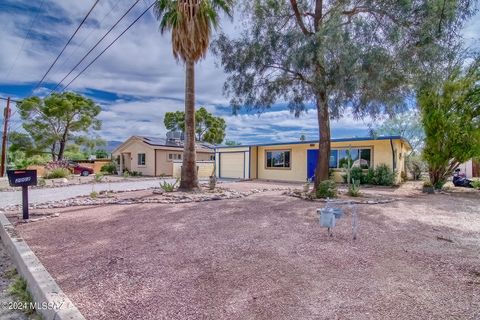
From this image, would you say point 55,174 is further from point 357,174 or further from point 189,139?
point 357,174

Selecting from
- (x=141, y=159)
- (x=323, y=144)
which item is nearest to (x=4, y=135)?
(x=141, y=159)

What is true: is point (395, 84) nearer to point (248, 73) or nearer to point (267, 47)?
point (267, 47)

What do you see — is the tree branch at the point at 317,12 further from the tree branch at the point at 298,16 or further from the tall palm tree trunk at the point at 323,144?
the tall palm tree trunk at the point at 323,144

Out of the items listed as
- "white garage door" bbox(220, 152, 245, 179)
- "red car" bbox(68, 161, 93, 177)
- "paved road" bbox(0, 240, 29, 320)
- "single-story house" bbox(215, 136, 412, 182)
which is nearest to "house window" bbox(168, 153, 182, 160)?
"single-story house" bbox(215, 136, 412, 182)

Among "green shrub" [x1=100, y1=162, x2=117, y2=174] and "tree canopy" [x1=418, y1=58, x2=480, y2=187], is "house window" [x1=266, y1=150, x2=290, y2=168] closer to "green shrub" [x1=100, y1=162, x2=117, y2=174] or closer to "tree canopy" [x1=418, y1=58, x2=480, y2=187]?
"tree canopy" [x1=418, y1=58, x2=480, y2=187]

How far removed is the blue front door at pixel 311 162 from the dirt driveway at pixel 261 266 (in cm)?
1055

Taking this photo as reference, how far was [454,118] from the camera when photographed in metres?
13.1

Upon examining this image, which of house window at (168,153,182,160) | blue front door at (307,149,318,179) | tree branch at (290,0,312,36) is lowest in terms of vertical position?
blue front door at (307,149,318,179)

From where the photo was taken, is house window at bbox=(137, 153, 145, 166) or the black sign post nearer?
the black sign post

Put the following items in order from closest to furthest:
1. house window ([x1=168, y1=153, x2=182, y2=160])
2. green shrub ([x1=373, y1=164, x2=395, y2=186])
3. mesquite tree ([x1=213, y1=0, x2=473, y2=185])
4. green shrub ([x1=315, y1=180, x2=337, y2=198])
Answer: mesquite tree ([x1=213, y1=0, x2=473, y2=185])
green shrub ([x1=315, y1=180, x2=337, y2=198])
green shrub ([x1=373, y1=164, x2=395, y2=186])
house window ([x1=168, y1=153, x2=182, y2=160])

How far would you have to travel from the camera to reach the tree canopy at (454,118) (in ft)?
42.1

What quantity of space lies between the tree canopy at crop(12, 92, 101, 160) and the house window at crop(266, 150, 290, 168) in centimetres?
2277

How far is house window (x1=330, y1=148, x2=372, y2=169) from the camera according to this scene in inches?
639

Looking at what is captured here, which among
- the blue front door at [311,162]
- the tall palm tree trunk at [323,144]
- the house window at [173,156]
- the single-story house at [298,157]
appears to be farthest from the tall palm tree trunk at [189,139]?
the house window at [173,156]
